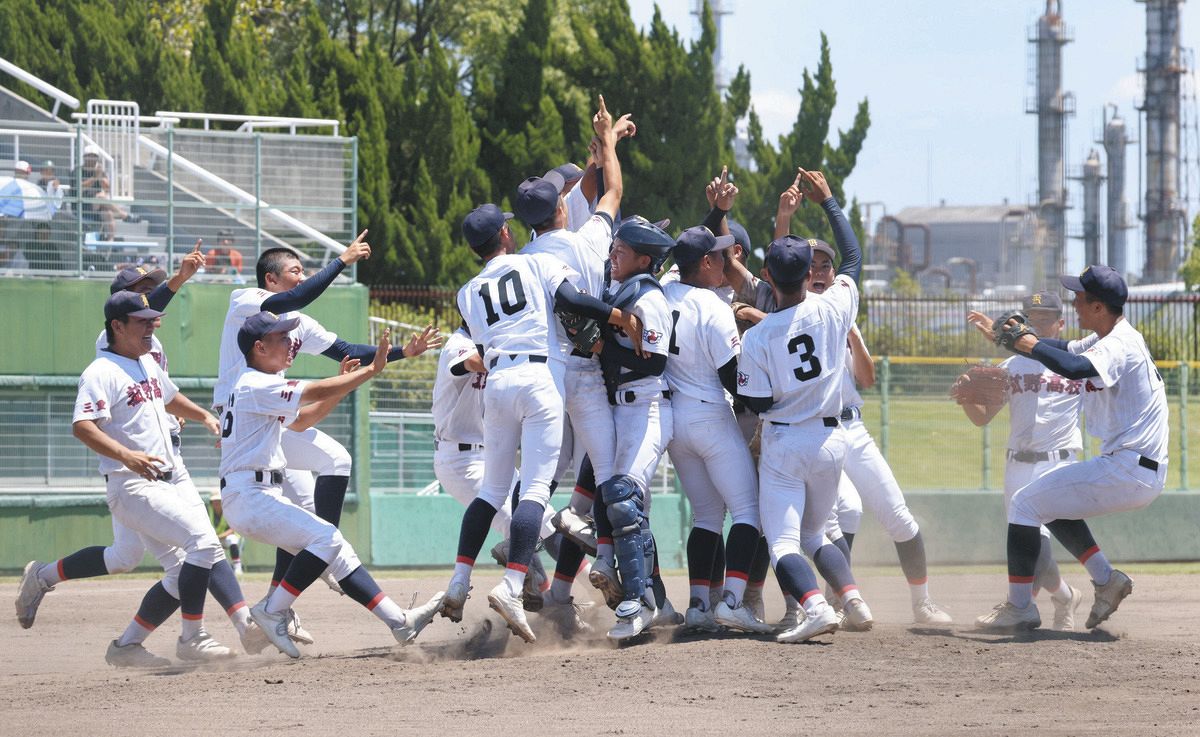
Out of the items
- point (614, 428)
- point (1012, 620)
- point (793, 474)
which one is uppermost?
point (614, 428)

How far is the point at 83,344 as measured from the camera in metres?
14.7

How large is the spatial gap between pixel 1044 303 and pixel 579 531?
332 cm

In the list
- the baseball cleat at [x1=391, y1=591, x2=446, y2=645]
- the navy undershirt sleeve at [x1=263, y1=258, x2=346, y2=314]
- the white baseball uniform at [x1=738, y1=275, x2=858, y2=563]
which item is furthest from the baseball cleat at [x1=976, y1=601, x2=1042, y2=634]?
the navy undershirt sleeve at [x1=263, y1=258, x2=346, y2=314]

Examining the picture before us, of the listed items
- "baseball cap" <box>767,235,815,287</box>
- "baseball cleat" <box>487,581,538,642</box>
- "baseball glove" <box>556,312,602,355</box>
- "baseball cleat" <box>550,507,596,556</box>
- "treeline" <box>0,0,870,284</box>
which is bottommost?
"baseball cleat" <box>487,581,538,642</box>

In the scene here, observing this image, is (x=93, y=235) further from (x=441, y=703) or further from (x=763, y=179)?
(x=763, y=179)

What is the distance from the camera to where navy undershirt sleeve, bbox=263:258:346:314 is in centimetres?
784

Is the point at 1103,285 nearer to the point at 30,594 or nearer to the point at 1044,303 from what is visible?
the point at 1044,303

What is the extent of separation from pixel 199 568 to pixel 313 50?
69.1ft

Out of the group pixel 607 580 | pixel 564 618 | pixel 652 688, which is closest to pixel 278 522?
pixel 564 618

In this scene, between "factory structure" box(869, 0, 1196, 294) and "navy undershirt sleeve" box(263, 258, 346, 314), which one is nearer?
"navy undershirt sleeve" box(263, 258, 346, 314)

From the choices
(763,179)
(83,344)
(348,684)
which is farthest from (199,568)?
(763,179)

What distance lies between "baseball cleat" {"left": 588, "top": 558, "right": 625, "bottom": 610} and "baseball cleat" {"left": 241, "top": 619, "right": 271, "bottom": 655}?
6.64 ft

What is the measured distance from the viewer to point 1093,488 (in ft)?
25.4

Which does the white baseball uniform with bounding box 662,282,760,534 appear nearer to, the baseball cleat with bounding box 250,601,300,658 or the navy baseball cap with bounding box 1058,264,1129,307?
the navy baseball cap with bounding box 1058,264,1129,307
